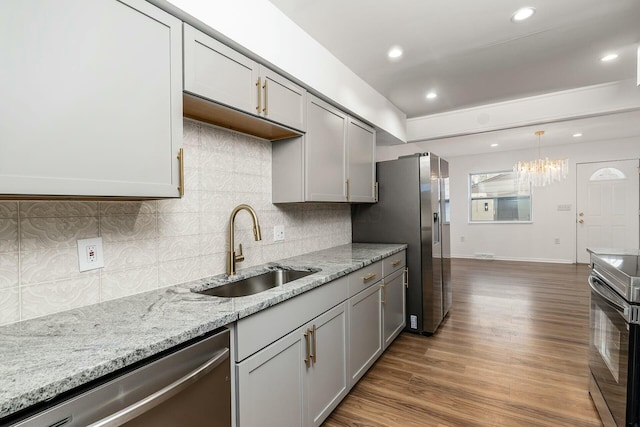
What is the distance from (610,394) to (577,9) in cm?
219

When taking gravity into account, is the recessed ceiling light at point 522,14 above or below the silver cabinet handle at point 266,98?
above

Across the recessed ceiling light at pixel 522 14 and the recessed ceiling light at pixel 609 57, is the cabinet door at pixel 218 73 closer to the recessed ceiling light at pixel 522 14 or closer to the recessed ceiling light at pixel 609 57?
the recessed ceiling light at pixel 522 14

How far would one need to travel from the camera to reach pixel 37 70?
35.6 inches

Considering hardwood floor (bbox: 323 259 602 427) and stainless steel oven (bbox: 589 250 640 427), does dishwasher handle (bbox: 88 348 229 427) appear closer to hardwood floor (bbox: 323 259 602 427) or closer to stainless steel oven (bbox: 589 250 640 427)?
hardwood floor (bbox: 323 259 602 427)

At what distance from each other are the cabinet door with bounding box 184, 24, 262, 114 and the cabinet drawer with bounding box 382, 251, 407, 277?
1590mm

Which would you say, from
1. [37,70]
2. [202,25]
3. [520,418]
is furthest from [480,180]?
[37,70]

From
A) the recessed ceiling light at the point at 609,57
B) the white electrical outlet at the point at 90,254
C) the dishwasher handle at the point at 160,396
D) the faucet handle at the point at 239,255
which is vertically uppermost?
the recessed ceiling light at the point at 609,57

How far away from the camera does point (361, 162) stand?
9.62ft

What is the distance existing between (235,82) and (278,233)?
3.65ft

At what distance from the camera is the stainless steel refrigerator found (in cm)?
304

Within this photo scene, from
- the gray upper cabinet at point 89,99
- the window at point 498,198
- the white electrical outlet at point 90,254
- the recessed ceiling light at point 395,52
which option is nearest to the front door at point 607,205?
the window at point 498,198

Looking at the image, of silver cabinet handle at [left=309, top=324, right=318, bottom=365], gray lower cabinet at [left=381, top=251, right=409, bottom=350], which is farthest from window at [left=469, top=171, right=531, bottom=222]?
silver cabinet handle at [left=309, top=324, right=318, bottom=365]

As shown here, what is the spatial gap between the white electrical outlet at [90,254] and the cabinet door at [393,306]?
1.93m

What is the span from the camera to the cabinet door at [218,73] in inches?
53.9
